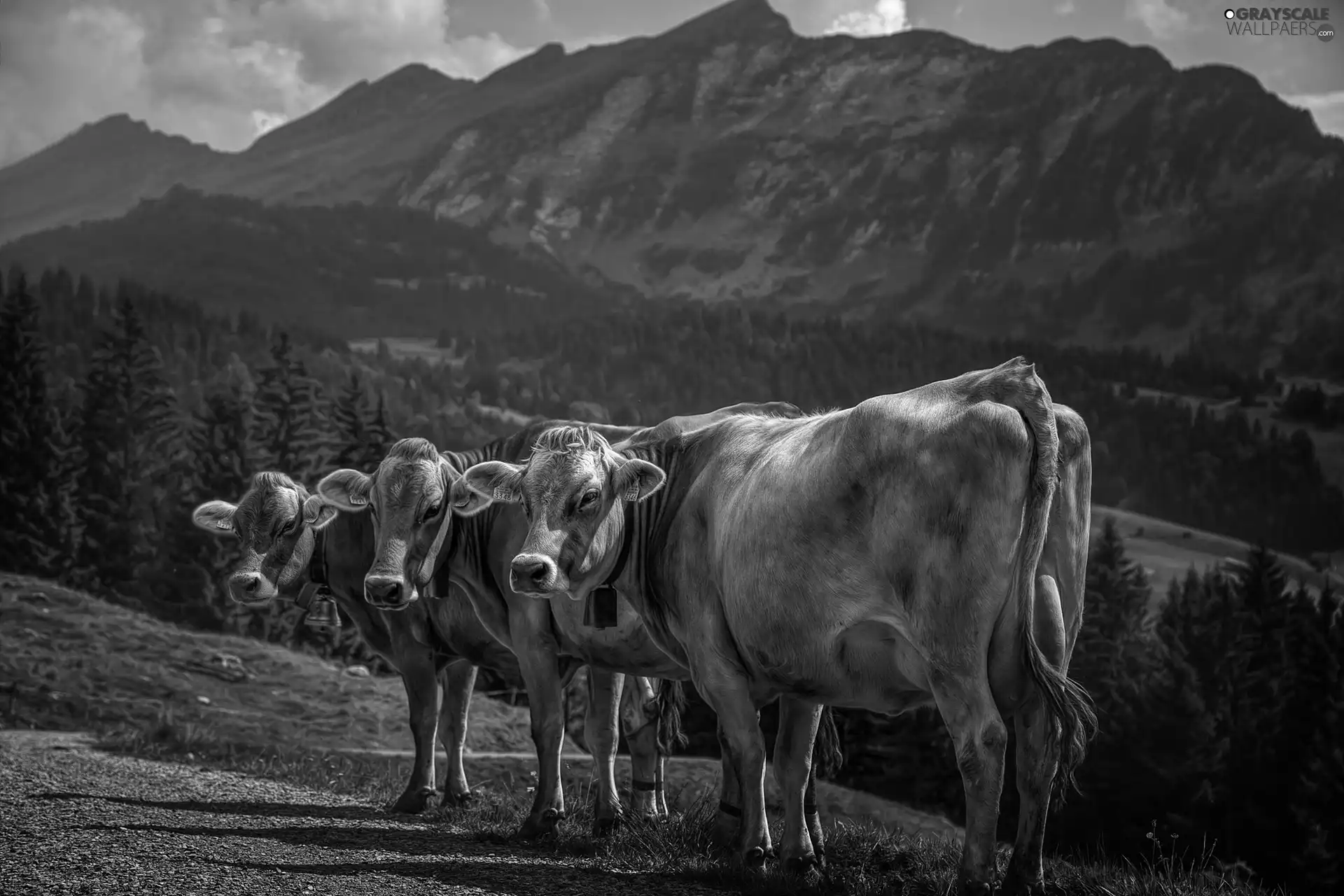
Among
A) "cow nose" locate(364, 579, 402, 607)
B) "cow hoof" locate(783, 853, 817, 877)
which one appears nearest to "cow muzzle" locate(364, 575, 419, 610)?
"cow nose" locate(364, 579, 402, 607)

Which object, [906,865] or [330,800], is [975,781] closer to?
[906,865]

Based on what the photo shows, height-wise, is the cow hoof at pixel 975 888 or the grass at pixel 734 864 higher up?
the cow hoof at pixel 975 888

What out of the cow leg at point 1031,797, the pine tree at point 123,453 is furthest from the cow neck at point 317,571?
the pine tree at point 123,453

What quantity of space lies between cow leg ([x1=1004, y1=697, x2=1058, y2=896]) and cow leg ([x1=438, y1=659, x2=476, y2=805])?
757cm

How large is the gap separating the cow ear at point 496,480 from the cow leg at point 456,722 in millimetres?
4221

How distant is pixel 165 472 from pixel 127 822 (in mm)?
99895

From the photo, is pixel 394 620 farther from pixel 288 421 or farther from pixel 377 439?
pixel 288 421

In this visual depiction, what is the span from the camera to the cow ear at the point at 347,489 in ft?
47.1

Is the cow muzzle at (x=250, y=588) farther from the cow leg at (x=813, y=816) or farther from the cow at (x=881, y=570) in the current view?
the cow leg at (x=813, y=816)

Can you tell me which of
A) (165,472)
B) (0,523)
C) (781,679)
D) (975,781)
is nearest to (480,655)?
(781,679)

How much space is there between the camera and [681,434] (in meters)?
12.1

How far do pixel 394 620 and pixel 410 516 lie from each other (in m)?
2.57

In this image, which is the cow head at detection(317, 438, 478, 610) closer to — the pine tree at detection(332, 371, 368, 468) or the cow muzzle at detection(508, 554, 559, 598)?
the cow muzzle at detection(508, 554, 559, 598)

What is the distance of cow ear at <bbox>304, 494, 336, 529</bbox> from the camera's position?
15.6 metres
